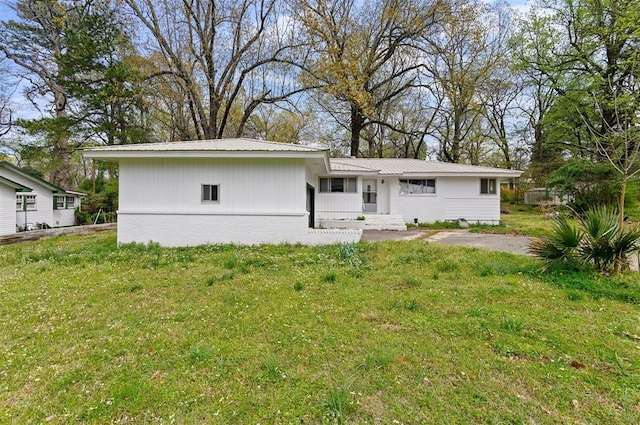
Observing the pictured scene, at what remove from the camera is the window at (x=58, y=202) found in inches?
767

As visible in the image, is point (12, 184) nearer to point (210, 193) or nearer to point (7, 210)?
point (7, 210)

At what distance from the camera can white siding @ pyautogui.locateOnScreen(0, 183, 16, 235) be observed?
1513cm

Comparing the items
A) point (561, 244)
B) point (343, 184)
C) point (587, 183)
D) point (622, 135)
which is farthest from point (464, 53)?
point (561, 244)

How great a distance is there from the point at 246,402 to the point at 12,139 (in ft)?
104

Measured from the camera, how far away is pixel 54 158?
20.0 metres

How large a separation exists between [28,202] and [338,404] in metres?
23.3

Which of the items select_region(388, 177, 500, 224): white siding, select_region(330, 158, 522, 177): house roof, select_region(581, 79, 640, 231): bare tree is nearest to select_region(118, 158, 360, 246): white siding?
select_region(330, 158, 522, 177): house roof

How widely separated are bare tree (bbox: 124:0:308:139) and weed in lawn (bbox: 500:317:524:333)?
60.2ft

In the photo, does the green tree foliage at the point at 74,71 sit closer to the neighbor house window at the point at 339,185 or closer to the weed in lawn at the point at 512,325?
the neighbor house window at the point at 339,185

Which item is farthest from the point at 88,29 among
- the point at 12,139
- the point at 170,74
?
the point at 12,139

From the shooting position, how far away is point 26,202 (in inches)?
687

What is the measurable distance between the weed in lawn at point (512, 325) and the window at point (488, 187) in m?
13.7

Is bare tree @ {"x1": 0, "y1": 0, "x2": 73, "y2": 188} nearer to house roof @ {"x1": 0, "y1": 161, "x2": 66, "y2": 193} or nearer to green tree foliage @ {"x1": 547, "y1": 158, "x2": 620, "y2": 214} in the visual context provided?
house roof @ {"x1": 0, "y1": 161, "x2": 66, "y2": 193}

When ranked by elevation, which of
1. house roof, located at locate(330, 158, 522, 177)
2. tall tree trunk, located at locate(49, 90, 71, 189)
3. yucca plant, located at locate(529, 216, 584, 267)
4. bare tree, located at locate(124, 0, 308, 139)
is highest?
bare tree, located at locate(124, 0, 308, 139)
